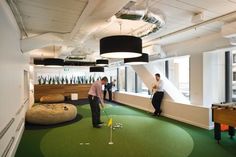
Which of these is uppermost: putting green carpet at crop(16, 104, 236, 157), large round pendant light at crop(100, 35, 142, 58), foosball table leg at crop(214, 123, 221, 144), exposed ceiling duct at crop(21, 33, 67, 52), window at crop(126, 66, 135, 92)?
exposed ceiling duct at crop(21, 33, 67, 52)

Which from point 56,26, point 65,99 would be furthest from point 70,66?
point 56,26

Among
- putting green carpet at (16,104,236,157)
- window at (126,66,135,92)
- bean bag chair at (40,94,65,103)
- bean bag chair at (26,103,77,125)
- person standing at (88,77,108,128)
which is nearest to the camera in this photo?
putting green carpet at (16,104,236,157)

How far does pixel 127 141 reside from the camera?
4105 mm

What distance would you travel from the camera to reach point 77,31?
3.90 metres

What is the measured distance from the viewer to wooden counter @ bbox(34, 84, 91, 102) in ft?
36.1

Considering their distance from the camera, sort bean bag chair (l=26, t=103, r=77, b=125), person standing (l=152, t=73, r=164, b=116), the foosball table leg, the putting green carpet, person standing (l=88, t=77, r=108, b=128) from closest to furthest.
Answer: the putting green carpet < the foosball table leg < person standing (l=88, t=77, r=108, b=128) < bean bag chair (l=26, t=103, r=77, b=125) < person standing (l=152, t=73, r=164, b=116)

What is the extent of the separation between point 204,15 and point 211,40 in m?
1.64

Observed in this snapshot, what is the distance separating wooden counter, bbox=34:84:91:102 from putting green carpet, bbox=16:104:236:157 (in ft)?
20.4

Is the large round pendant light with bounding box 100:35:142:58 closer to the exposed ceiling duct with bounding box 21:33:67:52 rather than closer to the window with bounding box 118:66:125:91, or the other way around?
the exposed ceiling duct with bounding box 21:33:67:52

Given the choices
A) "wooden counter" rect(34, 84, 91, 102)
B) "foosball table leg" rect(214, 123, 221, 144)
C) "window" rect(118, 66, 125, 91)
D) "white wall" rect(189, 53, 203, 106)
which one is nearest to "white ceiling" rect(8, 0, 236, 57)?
"white wall" rect(189, 53, 203, 106)

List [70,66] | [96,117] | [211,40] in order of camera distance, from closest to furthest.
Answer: [211,40], [96,117], [70,66]

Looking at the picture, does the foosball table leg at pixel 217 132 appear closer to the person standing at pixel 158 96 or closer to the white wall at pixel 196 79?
the white wall at pixel 196 79

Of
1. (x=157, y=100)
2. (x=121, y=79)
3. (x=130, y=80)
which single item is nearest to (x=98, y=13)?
(x=157, y=100)

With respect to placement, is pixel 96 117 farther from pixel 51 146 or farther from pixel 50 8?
pixel 50 8
